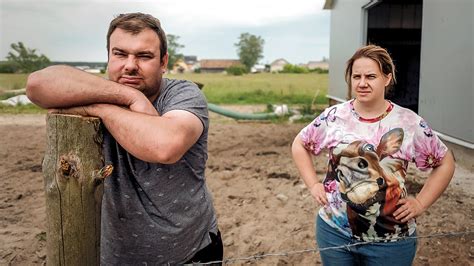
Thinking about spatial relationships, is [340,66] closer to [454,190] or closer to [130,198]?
[454,190]

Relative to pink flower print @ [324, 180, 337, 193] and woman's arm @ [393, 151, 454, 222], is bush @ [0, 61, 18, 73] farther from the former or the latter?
woman's arm @ [393, 151, 454, 222]

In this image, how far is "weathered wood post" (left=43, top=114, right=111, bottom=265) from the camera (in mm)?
1310

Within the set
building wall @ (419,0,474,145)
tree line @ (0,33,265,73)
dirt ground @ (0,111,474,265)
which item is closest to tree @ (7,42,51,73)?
tree line @ (0,33,265,73)

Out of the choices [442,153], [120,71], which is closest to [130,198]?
[120,71]

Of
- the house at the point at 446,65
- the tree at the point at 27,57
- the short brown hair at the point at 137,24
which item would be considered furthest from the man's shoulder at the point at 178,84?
the tree at the point at 27,57

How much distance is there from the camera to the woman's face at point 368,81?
1.95 meters

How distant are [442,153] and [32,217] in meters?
4.60

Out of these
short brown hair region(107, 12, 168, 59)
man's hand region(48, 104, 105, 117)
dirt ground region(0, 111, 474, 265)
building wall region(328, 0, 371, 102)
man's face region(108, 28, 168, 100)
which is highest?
building wall region(328, 0, 371, 102)

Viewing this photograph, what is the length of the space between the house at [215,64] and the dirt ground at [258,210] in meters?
65.9

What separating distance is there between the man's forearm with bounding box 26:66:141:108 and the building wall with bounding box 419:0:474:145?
5.24m

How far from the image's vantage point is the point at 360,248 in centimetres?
195

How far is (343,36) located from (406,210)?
36.1 ft

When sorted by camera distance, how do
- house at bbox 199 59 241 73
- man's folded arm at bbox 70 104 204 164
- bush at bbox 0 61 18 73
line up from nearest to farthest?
man's folded arm at bbox 70 104 204 164 → bush at bbox 0 61 18 73 → house at bbox 199 59 241 73

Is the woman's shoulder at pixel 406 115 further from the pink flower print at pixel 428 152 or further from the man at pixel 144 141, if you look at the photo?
the man at pixel 144 141
